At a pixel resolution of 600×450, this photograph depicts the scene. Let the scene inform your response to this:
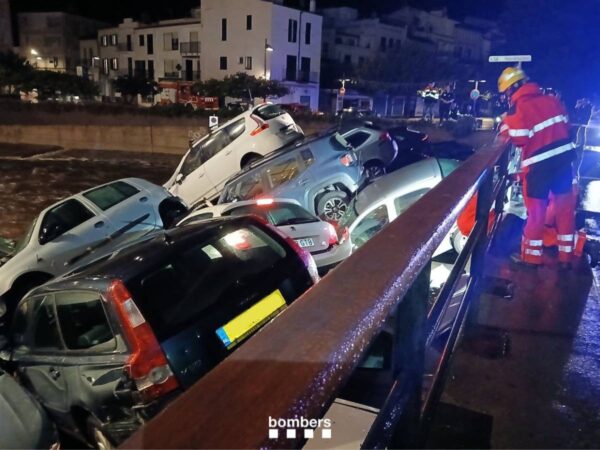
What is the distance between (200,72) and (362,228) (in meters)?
41.6

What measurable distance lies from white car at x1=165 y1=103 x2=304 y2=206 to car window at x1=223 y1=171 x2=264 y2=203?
5.96 ft

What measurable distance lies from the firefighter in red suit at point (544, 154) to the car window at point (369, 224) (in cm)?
259

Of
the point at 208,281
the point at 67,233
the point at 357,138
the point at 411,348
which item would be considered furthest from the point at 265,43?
the point at 411,348

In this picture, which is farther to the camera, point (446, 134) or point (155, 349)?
point (446, 134)

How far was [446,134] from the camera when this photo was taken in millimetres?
20703

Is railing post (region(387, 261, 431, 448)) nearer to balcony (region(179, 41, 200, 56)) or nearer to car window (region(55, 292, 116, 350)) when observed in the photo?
car window (region(55, 292, 116, 350))

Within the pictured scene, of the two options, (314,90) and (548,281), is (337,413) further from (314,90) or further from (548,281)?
(314,90)

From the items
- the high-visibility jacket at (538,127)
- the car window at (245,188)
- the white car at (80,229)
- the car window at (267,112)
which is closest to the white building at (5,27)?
the car window at (267,112)

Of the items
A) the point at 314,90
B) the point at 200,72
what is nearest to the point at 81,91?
the point at 200,72

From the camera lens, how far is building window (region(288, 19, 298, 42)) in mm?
42188

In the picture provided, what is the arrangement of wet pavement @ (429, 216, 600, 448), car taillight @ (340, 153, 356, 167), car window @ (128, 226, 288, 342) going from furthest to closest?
car taillight @ (340, 153, 356, 167), car window @ (128, 226, 288, 342), wet pavement @ (429, 216, 600, 448)

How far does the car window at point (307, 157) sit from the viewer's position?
29.2ft

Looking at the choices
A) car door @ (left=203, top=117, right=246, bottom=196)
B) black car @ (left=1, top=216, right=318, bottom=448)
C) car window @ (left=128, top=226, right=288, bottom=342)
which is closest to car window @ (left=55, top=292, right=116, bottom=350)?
black car @ (left=1, top=216, right=318, bottom=448)

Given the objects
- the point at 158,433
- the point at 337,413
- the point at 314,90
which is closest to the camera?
the point at 158,433
